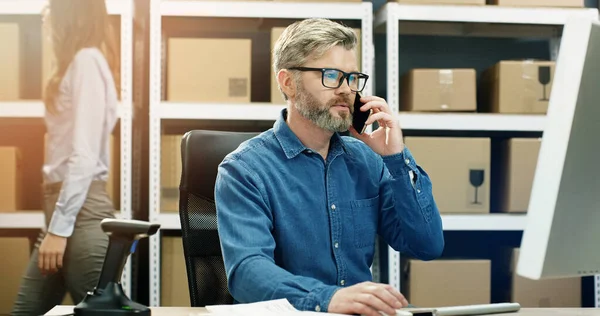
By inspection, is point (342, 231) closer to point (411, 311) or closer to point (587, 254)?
point (411, 311)

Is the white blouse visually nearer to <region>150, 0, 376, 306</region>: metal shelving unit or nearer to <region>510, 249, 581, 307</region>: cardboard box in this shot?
<region>150, 0, 376, 306</region>: metal shelving unit

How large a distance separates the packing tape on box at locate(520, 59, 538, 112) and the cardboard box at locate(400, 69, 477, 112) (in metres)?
0.20

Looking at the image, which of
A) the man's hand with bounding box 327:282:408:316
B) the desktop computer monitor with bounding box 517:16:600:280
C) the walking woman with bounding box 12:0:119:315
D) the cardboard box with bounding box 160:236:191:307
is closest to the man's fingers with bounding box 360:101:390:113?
the man's hand with bounding box 327:282:408:316

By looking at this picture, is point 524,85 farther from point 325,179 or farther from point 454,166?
point 325,179

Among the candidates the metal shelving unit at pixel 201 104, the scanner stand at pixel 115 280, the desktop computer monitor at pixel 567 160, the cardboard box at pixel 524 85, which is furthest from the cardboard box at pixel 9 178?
the desktop computer monitor at pixel 567 160

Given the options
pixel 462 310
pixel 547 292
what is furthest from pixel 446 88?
pixel 462 310

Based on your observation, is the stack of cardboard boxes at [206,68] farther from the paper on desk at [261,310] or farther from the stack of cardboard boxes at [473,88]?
the paper on desk at [261,310]

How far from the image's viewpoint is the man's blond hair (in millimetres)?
1441

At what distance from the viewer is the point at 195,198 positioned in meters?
1.59

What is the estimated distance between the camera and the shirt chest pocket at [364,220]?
145 centimetres

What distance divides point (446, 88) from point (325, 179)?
1248 mm

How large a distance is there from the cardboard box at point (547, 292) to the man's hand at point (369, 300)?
176 centimetres

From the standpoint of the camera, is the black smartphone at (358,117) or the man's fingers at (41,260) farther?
the man's fingers at (41,260)

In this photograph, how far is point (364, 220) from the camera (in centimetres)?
146
